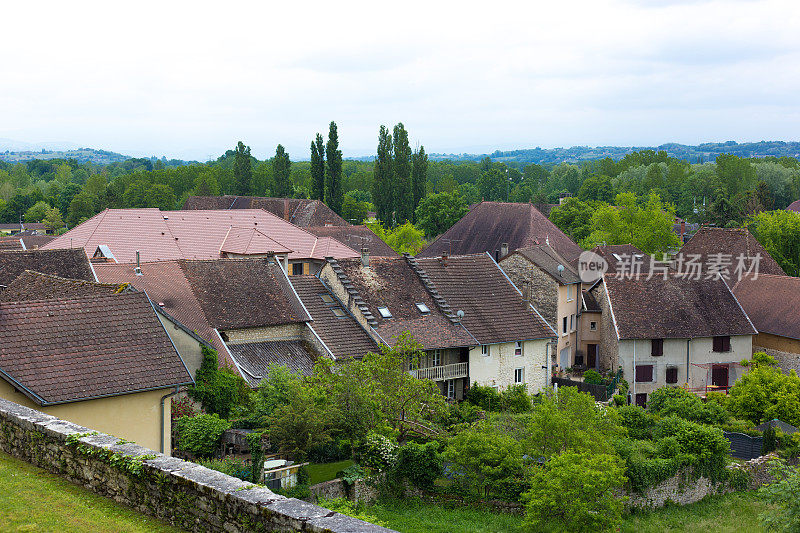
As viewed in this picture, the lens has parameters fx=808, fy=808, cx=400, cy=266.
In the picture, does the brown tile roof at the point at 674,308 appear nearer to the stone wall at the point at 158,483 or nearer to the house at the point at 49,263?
the house at the point at 49,263

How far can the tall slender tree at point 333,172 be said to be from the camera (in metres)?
96.1

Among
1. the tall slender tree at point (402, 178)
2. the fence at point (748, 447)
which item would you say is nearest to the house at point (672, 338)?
the fence at point (748, 447)

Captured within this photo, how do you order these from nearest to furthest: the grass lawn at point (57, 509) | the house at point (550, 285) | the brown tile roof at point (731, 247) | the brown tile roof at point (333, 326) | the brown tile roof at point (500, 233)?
the grass lawn at point (57, 509) → the brown tile roof at point (333, 326) → the house at point (550, 285) → the brown tile roof at point (731, 247) → the brown tile roof at point (500, 233)

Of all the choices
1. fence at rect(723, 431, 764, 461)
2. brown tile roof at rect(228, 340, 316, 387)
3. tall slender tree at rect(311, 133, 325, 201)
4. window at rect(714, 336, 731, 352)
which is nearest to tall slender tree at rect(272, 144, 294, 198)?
tall slender tree at rect(311, 133, 325, 201)

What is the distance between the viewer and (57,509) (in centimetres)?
1055

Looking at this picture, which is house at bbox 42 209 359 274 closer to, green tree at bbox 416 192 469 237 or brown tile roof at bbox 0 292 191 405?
green tree at bbox 416 192 469 237

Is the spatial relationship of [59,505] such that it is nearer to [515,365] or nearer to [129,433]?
[129,433]

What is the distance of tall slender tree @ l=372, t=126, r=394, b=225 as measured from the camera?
96.0m

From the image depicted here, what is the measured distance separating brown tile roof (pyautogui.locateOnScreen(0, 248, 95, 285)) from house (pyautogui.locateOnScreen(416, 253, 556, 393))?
1661 centimetres

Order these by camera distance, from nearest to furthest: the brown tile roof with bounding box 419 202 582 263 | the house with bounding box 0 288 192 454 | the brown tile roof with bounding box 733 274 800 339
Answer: the house with bounding box 0 288 192 454
the brown tile roof with bounding box 733 274 800 339
the brown tile roof with bounding box 419 202 582 263

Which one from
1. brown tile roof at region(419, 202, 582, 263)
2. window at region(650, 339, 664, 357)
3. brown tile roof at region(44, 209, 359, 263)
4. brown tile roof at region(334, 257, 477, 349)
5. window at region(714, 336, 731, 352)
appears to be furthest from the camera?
brown tile roof at region(419, 202, 582, 263)

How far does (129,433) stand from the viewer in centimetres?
1827

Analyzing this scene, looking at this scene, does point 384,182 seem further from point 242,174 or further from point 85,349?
point 85,349

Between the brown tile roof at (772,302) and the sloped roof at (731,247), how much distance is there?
263 centimetres
